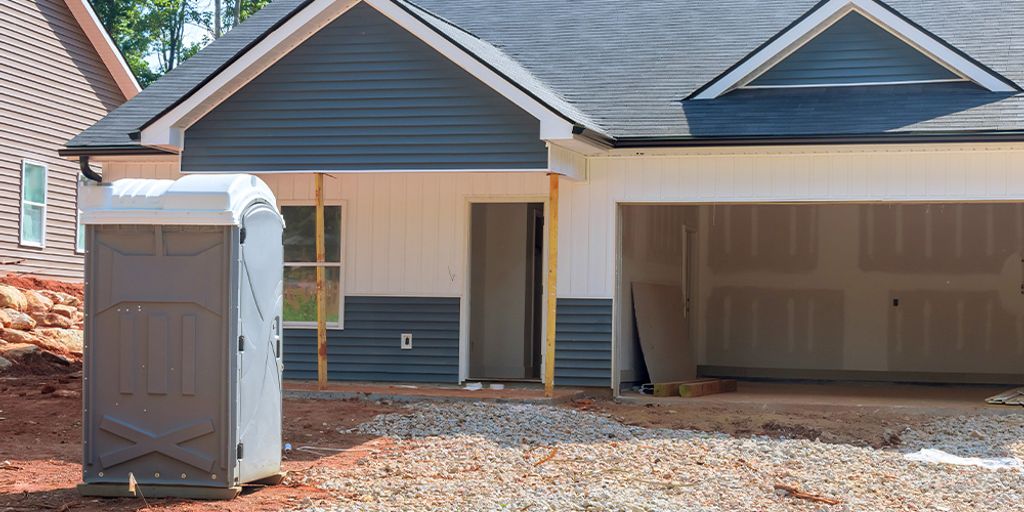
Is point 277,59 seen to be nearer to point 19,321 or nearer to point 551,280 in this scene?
point 551,280

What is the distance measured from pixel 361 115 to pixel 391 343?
293cm

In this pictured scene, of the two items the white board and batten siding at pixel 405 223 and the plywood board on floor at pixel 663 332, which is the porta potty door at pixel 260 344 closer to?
the white board and batten siding at pixel 405 223

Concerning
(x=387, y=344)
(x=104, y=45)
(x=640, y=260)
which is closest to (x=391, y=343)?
(x=387, y=344)

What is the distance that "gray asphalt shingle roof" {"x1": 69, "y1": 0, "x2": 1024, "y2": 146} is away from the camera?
46.3 ft

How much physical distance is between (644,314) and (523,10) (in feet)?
18.3

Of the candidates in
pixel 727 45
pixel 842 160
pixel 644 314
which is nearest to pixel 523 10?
pixel 727 45

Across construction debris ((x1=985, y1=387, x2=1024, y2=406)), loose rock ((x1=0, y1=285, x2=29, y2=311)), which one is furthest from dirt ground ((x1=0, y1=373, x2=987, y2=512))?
loose rock ((x1=0, y1=285, x2=29, y2=311))

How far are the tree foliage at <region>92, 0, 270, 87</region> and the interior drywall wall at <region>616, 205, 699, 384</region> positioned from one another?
2384 centimetres

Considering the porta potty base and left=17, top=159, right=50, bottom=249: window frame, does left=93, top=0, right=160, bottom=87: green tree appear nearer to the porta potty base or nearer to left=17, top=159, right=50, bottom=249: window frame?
left=17, top=159, right=50, bottom=249: window frame

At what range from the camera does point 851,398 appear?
15.4 metres

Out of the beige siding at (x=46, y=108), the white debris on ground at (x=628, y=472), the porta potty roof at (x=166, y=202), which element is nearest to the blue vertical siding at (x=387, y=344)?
the white debris on ground at (x=628, y=472)

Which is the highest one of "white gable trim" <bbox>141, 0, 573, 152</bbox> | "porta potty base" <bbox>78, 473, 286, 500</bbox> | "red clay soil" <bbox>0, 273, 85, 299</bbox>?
"white gable trim" <bbox>141, 0, 573, 152</bbox>

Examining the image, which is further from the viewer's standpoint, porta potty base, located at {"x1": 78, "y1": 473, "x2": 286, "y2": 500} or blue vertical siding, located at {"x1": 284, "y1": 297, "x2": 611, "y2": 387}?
blue vertical siding, located at {"x1": 284, "y1": 297, "x2": 611, "y2": 387}

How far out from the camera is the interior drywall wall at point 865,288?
62.1 ft
